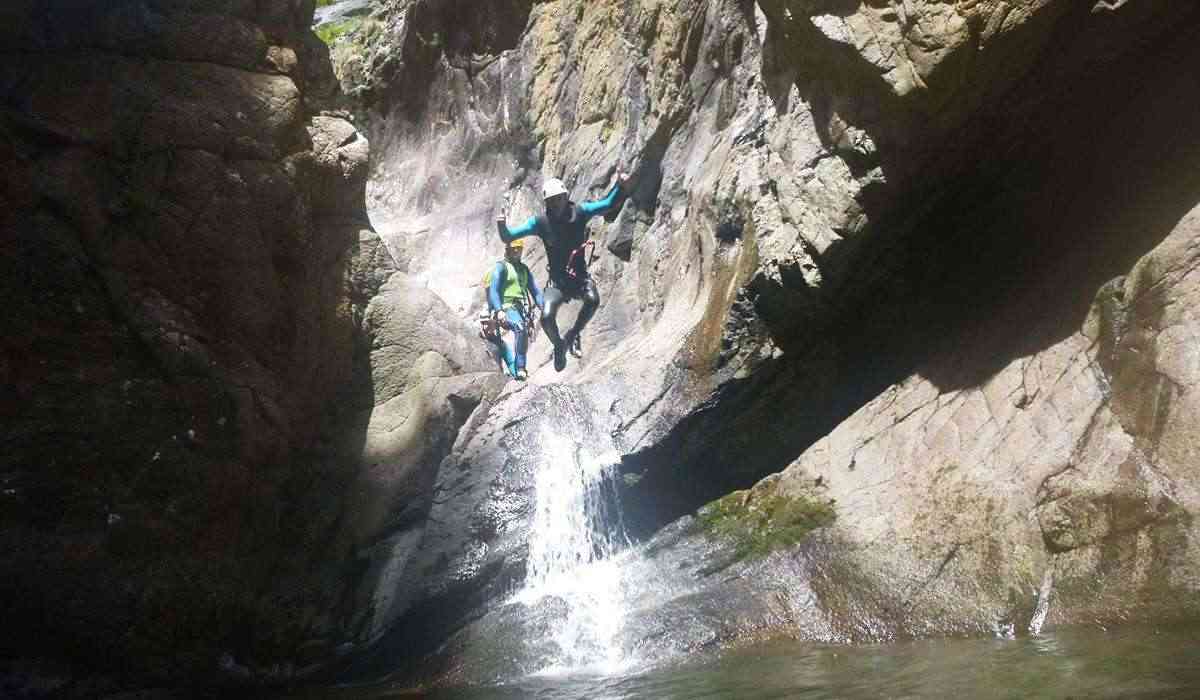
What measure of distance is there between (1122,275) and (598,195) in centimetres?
669

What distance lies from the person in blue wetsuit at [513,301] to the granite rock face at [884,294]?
86cm

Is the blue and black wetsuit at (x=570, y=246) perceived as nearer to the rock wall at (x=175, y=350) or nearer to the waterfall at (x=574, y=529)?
the waterfall at (x=574, y=529)

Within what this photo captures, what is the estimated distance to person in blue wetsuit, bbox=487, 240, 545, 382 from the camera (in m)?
10.3

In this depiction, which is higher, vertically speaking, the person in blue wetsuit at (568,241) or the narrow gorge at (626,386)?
the person in blue wetsuit at (568,241)

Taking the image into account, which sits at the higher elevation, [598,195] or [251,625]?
[598,195]

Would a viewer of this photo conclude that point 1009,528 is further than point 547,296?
No

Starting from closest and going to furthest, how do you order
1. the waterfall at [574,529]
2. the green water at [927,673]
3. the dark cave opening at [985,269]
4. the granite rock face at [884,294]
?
the green water at [927,673]
the granite rock face at [884,294]
the dark cave opening at [985,269]
the waterfall at [574,529]

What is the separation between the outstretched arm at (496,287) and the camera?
422 inches

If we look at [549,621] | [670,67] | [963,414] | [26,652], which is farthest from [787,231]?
[26,652]

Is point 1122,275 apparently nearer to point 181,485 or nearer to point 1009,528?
point 1009,528

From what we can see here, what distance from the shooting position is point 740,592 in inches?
265

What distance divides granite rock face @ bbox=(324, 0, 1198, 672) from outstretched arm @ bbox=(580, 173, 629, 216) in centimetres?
107

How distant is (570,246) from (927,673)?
7.24 metres

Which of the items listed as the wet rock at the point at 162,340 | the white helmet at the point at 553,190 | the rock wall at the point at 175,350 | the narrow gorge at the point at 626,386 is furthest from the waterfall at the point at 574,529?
the white helmet at the point at 553,190
